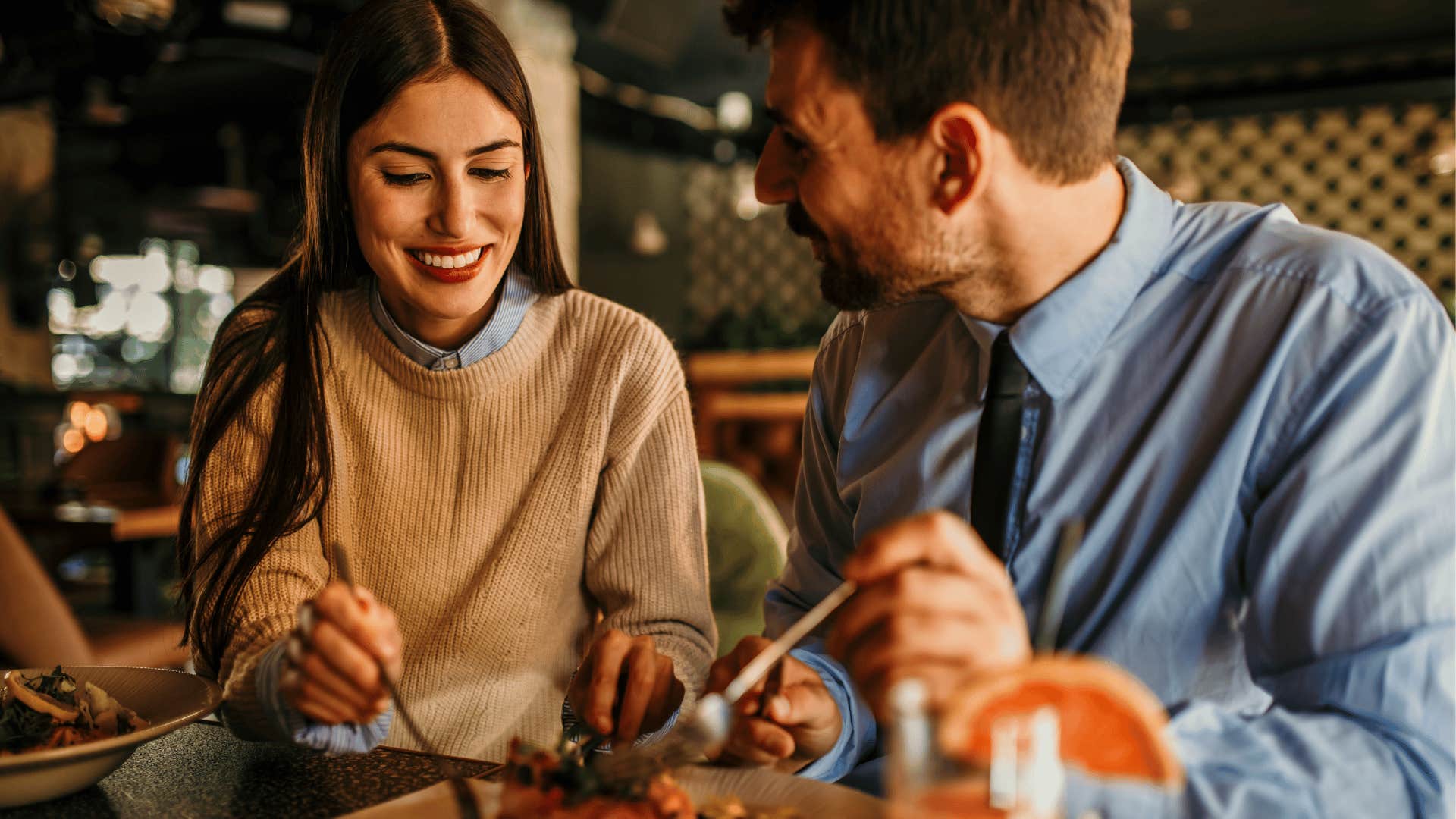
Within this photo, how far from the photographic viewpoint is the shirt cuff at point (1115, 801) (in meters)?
0.63

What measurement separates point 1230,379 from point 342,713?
79 centimetres

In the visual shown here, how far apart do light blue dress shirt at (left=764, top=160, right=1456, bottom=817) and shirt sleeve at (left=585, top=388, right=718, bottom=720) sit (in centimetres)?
28

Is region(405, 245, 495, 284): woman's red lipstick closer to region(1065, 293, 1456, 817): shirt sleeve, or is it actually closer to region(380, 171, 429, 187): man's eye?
region(380, 171, 429, 187): man's eye

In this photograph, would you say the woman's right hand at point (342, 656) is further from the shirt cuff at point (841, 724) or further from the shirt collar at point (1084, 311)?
the shirt collar at point (1084, 311)

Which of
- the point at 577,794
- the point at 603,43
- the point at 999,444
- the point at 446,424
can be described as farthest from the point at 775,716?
the point at 603,43

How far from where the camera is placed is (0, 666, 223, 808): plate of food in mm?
865

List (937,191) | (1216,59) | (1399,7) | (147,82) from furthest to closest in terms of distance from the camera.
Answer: (147,82) → (1216,59) → (1399,7) → (937,191)

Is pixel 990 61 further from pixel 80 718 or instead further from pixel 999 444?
pixel 80 718

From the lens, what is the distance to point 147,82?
820cm

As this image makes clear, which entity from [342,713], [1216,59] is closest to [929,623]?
[342,713]

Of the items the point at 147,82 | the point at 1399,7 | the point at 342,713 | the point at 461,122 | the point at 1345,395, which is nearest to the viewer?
the point at 342,713

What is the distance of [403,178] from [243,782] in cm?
71

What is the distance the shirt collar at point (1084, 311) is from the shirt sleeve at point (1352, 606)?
185mm

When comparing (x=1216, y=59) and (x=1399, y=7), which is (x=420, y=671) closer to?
(x=1399, y=7)
